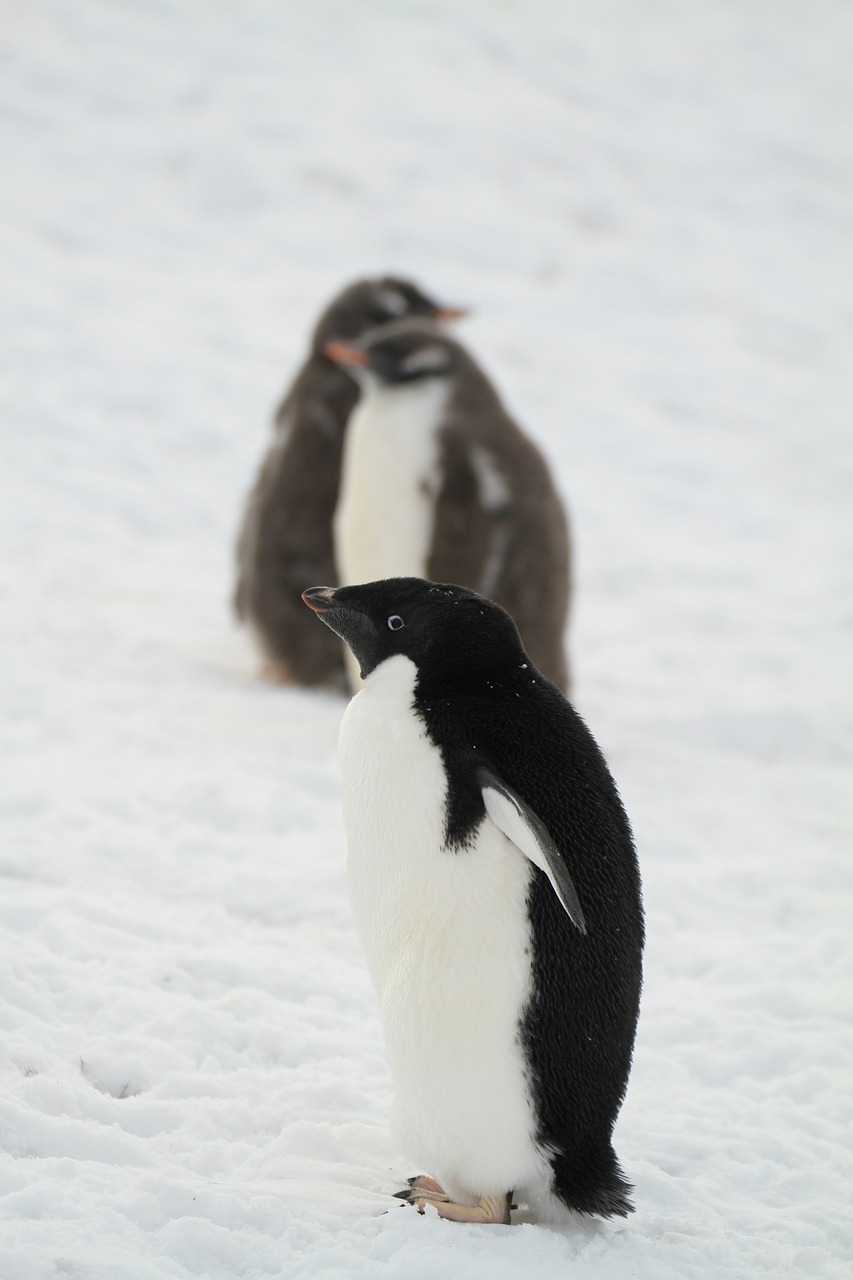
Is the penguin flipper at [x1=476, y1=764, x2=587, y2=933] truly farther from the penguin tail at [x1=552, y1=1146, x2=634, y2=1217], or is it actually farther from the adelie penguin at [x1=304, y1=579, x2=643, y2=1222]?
the penguin tail at [x1=552, y1=1146, x2=634, y2=1217]

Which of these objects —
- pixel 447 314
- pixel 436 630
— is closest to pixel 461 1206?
pixel 436 630

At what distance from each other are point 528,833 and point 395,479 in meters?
3.30

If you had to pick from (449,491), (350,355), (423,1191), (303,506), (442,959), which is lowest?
(423,1191)

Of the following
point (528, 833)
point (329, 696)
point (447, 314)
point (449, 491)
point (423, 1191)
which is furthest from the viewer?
point (447, 314)

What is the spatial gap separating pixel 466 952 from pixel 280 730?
276cm

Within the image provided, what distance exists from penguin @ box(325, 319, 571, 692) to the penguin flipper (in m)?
3.09

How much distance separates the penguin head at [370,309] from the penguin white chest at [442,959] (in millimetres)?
3866

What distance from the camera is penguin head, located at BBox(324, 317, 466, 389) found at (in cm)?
512

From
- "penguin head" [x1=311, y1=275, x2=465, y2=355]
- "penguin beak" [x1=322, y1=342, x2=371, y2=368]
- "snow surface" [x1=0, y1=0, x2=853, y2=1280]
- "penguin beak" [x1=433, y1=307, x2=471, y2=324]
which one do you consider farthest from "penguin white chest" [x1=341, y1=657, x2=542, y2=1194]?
"penguin beak" [x1=433, y1=307, x2=471, y2=324]

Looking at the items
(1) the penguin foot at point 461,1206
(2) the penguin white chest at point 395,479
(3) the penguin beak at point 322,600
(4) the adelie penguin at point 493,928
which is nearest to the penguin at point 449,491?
(2) the penguin white chest at point 395,479

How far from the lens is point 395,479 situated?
5074 millimetres

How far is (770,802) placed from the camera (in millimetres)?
4648

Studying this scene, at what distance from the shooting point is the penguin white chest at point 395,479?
5078mm

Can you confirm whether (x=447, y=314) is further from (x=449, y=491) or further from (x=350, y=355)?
(x=449, y=491)
